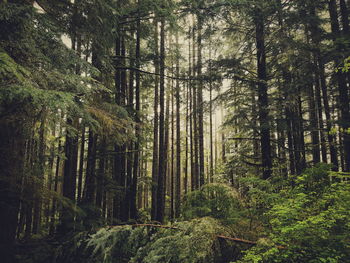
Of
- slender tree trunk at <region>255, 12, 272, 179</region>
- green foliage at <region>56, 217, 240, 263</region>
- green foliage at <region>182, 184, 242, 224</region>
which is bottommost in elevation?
green foliage at <region>56, 217, 240, 263</region>

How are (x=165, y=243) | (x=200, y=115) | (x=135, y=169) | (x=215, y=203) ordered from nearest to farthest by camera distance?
(x=165, y=243) → (x=215, y=203) → (x=135, y=169) → (x=200, y=115)

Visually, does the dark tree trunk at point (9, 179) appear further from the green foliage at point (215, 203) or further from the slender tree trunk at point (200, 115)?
the slender tree trunk at point (200, 115)

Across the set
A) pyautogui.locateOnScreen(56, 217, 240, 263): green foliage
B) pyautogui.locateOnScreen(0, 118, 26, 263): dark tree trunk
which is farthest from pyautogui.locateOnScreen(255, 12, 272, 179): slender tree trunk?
pyautogui.locateOnScreen(0, 118, 26, 263): dark tree trunk

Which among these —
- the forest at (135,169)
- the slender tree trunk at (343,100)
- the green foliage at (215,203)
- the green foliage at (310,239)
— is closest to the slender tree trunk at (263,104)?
the forest at (135,169)

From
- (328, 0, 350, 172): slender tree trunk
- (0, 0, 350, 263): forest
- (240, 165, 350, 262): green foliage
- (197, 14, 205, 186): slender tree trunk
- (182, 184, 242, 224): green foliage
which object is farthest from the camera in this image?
(197, 14, 205, 186): slender tree trunk

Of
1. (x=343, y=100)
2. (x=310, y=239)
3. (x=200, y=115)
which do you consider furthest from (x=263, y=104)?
(x=310, y=239)

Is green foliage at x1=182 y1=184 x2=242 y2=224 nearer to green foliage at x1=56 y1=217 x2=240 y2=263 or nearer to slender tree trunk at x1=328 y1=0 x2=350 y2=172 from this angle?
green foliage at x1=56 y1=217 x2=240 y2=263

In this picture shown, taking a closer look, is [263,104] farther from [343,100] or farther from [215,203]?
[215,203]

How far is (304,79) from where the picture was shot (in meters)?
9.02

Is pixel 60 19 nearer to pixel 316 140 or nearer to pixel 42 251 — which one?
pixel 42 251

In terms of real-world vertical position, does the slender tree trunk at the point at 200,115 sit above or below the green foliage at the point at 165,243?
above

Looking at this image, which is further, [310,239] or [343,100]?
[343,100]

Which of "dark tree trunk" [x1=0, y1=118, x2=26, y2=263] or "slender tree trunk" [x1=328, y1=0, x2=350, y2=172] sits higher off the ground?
"slender tree trunk" [x1=328, y1=0, x2=350, y2=172]

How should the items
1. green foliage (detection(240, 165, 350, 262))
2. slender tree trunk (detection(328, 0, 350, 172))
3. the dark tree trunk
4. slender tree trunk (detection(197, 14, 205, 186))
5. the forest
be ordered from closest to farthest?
green foliage (detection(240, 165, 350, 262))
the forest
the dark tree trunk
slender tree trunk (detection(328, 0, 350, 172))
slender tree trunk (detection(197, 14, 205, 186))
